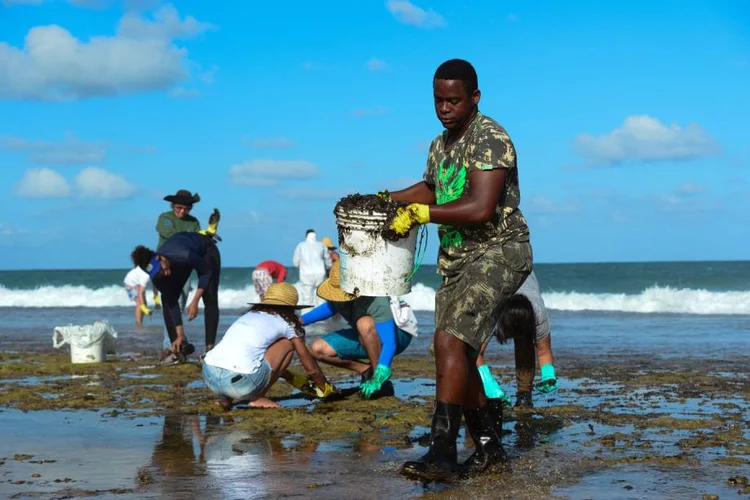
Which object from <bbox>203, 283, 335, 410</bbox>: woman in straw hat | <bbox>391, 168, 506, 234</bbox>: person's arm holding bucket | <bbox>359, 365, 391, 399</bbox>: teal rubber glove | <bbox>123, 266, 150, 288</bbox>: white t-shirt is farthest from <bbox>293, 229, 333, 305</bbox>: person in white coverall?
<bbox>391, 168, 506, 234</bbox>: person's arm holding bucket

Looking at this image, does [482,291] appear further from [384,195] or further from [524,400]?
[524,400]

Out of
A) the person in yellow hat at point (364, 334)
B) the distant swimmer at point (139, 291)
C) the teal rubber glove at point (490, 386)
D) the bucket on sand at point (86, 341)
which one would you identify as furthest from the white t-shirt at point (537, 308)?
the distant swimmer at point (139, 291)

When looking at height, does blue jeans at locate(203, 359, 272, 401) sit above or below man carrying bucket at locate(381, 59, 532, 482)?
below

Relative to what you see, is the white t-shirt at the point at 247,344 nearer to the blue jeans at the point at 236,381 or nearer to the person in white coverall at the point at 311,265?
the blue jeans at the point at 236,381

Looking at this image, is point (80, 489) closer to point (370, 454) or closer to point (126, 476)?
point (126, 476)

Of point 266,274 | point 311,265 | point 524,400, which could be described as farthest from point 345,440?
point 311,265

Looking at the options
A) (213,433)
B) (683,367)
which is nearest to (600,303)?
(683,367)

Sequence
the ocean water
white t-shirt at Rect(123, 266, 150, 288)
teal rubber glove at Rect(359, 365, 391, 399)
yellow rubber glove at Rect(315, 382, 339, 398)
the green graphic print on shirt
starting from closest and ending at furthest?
the green graphic print on shirt < yellow rubber glove at Rect(315, 382, 339, 398) < teal rubber glove at Rect(359, 365, 391, 399) < the ocean water < white t-shirt at Rect(123, 266, 150, 288)

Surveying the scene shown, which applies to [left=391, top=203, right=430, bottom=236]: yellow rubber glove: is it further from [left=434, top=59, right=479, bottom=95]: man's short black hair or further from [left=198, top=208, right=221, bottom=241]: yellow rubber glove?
→ [left=198, top=208, right=221, bottom=241]: yellow rubber glove

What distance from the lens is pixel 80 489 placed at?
4.50 meters

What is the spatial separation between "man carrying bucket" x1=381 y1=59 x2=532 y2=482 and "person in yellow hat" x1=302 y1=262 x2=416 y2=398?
308 centimetres

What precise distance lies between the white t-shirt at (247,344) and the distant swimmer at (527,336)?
182 centimetres

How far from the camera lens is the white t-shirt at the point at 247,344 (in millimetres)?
7008

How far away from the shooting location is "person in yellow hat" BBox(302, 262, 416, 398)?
7820mm
